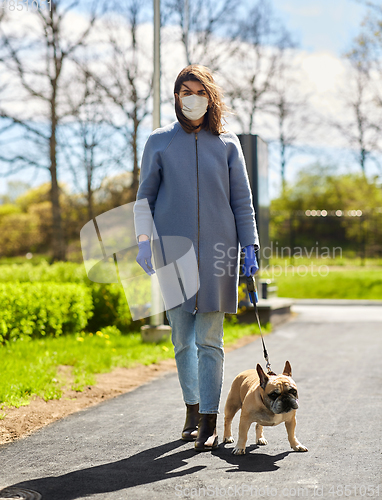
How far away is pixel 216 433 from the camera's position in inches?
125

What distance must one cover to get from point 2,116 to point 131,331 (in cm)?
868

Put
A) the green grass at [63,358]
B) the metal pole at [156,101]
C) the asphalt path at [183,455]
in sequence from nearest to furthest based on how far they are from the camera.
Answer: the asphalt path at [183,455]
the green grass at [63,358]
the metal pole at [156,101]

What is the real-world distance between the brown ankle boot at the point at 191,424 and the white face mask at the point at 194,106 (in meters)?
1.77

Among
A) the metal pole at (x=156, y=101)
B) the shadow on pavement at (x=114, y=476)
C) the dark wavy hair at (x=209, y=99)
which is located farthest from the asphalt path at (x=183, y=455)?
the metal pole at (x=156, y=101)

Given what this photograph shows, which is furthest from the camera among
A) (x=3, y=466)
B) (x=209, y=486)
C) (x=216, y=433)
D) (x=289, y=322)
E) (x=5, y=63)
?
(x=5, y=63)

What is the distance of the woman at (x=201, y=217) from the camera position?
324cm

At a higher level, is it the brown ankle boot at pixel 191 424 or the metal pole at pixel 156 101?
the metal pole at pixel 156 101

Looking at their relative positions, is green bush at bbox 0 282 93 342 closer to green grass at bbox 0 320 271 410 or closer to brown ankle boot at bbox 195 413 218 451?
green grass at bbox 0 320 271 410

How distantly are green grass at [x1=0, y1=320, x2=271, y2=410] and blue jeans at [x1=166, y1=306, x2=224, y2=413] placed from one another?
57.7 inches

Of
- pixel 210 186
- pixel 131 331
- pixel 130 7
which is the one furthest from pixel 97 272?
pixel 130 7

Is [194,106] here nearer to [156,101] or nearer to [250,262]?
[250,262]

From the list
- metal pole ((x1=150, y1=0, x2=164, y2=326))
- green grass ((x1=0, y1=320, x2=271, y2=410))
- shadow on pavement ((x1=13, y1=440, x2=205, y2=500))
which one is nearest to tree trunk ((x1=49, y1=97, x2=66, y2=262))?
metal pole ((x1=150, y1=0, x2=164, y2=326))

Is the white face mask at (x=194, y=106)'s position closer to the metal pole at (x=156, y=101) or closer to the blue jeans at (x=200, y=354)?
the blue jeans at (x=200, y=354)

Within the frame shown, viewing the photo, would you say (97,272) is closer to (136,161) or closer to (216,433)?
(216,433)
